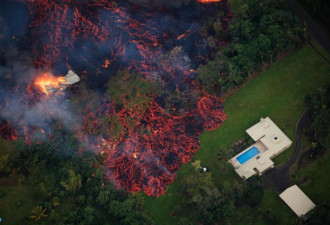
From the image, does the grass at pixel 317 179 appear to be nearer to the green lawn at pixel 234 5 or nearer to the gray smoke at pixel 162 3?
the green lawn at pixel 234 5

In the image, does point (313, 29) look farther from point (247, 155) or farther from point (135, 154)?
point (135, 154)

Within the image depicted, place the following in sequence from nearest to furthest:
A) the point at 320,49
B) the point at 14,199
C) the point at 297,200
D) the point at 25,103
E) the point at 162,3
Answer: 1. the point at 297,200
2. the point at 14,199
3. the point at 25,103
4. the point at 320,49
5. the point at 162,3

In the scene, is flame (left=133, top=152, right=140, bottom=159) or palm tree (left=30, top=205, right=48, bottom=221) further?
flame (left=133, top=152, right=140, bottom=159)

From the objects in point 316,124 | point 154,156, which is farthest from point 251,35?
point 154,156

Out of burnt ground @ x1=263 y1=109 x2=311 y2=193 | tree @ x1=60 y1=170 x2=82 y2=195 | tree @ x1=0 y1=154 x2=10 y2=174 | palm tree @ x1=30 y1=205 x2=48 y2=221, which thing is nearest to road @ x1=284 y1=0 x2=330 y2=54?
burnt ground @ x1=263 y1=109 x2=311 y2=193

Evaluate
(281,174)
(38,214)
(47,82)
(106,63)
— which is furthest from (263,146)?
(47,82)

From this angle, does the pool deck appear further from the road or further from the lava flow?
the road
